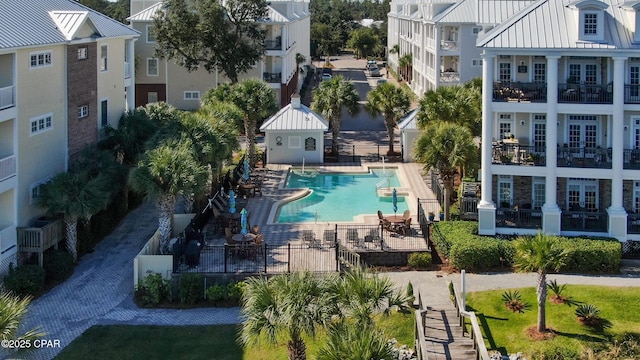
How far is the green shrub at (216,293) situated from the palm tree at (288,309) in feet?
24.7

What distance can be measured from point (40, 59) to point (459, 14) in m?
37.1

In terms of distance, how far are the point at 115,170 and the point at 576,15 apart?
20075mm

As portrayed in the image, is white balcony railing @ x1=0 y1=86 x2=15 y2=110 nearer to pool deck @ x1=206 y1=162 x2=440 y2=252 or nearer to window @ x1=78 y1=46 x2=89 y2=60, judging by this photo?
window @ x1=78 y1=46 x2=89 y2=60

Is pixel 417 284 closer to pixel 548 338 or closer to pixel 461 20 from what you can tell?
pixel 548 338

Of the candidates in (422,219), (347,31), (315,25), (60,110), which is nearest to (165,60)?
(60,110)

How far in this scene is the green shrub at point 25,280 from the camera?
2469 centimetres

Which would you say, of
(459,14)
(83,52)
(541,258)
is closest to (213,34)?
(459,14)

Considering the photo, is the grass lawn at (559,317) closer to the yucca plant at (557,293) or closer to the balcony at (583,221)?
the yucca plant at (557,293)

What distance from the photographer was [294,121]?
153 ft

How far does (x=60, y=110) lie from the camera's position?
3031cm

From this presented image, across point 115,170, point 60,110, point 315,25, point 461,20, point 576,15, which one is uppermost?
point 315,25

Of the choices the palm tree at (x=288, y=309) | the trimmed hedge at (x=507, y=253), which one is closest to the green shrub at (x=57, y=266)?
the palm tree at (x=288, y=309)

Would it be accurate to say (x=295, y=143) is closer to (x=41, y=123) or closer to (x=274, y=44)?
(x=274, y=44)

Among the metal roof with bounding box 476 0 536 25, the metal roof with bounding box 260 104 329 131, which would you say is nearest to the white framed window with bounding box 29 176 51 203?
the metal roof with bounding box 260 104 329 131
